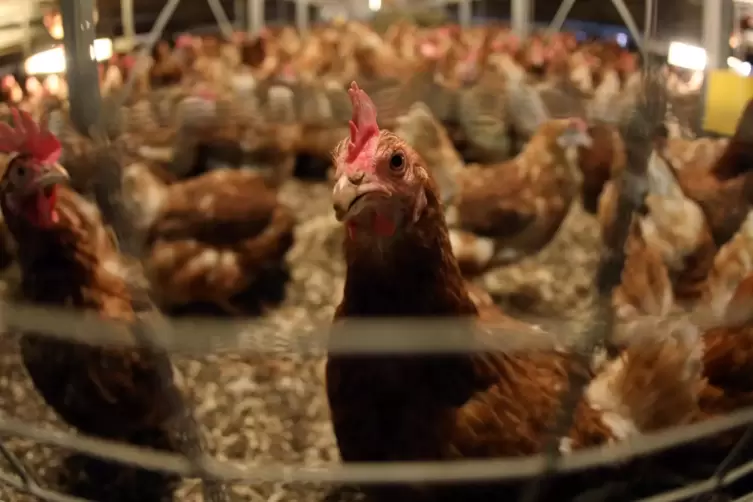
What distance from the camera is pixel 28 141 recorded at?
2.84ft

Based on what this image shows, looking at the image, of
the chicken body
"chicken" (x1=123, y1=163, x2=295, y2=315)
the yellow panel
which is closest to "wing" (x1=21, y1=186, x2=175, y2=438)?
the chicken body

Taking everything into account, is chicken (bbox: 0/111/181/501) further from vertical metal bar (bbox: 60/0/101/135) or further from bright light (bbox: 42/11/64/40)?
bright light (bbox: 42/11/64/40)

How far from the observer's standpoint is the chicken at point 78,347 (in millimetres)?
797

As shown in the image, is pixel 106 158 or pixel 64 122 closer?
pixel 106 158

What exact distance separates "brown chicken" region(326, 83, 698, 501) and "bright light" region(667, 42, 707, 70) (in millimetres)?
845

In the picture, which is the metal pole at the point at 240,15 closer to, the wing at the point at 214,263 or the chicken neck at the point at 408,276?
the wing at the point at 214,263

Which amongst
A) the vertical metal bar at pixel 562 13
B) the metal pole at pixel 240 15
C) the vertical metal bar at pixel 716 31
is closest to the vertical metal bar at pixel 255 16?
the metal pole at pixel 240 15

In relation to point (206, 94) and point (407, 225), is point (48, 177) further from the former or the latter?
point (206, 94)

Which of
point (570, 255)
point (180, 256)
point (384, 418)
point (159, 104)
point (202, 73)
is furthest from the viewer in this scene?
point (202, 73)

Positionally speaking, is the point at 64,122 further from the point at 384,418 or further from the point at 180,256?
the point at 384,418

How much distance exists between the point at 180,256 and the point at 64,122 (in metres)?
0.30

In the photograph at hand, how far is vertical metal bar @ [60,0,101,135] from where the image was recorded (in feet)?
2.69

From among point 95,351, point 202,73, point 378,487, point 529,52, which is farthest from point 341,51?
point 378,487

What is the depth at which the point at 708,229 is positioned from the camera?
42.2 inches
